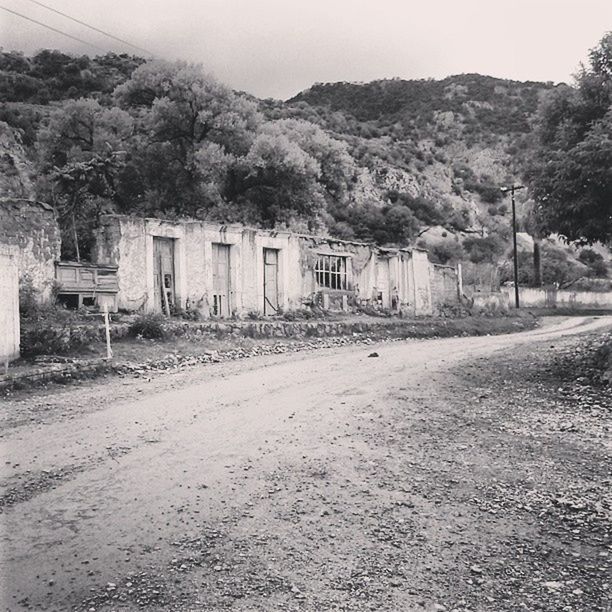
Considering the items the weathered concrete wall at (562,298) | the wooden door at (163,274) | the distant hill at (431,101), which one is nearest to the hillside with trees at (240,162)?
the wooden door at (163,274)

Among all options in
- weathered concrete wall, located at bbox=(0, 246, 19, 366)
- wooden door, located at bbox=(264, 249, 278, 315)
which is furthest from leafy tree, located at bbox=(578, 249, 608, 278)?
weathered concrete wall, located at bbox=(0, 246, 19, 366)

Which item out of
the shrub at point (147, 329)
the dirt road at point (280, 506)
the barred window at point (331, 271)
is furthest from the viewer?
the barred window at point (331, 271)

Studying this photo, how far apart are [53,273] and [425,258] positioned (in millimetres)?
19727

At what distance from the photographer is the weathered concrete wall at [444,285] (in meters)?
32.1

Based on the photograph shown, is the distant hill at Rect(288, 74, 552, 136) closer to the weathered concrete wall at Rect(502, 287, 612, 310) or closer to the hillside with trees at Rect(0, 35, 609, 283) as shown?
the hillside with trees at Rect(0, 35, 609, 283)

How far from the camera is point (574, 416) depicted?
27.8 feet

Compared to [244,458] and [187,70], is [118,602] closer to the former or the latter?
[244,458]

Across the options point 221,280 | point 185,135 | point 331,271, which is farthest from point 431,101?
point 221,280

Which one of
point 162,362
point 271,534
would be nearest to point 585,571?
point 271,534

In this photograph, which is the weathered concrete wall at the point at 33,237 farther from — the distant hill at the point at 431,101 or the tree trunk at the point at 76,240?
the distant hill at the point at 431,101

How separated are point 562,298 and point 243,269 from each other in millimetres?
29019

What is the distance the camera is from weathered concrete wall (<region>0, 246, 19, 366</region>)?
11516 mm

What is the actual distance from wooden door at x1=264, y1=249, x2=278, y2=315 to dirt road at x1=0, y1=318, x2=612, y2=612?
1402cm

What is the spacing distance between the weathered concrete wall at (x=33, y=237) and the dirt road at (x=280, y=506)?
26.9 ft
